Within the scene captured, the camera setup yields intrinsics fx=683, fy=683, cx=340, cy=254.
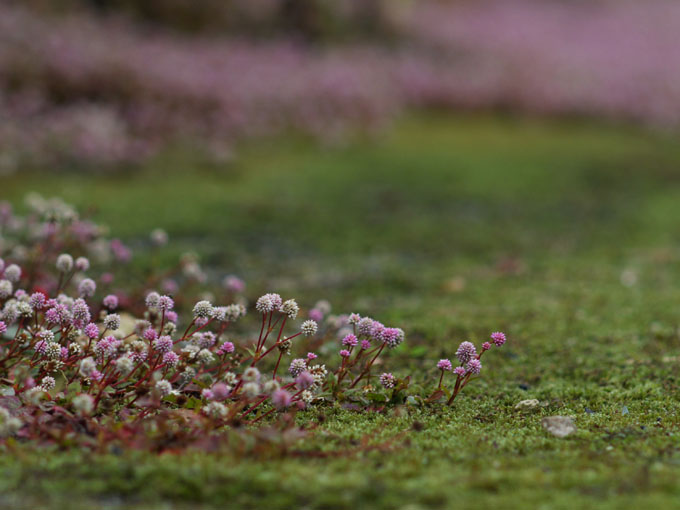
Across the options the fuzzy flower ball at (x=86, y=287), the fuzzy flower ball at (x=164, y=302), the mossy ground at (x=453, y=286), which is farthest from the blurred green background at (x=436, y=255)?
the fuzzy flower ball at (x=86, y=287)

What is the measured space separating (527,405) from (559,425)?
223 millimetres

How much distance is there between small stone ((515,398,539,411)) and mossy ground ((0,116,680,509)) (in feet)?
0.09

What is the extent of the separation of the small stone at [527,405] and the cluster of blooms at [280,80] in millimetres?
4564

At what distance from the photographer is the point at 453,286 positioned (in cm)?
419

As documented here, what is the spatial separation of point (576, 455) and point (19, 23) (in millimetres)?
7383

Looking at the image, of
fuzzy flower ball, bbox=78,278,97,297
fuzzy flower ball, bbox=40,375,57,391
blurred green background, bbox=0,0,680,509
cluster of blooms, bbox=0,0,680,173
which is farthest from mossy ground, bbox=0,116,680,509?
fuzzy flower ball, bbox=78,278,97,297

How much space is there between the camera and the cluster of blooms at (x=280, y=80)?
6.47 metres

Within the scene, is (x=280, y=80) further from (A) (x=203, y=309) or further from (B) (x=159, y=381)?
(B) (x=159, y=381)

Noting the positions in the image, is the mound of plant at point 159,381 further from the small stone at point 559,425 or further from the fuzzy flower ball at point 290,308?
the small stone at point 559,425

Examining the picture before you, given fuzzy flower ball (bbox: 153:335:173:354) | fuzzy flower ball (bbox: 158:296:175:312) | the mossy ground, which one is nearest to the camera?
the mossy ground

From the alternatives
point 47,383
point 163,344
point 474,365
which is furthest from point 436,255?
point 47,383

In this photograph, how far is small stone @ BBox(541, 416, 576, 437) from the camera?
2.11m

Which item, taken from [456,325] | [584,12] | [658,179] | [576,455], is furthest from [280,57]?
[584,12]

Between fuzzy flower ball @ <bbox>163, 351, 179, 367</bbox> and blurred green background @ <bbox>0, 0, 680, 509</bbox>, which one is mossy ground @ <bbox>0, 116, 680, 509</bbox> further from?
fuzzy flower ball @ <bbox>163, 351, 179, 367</bbox>
